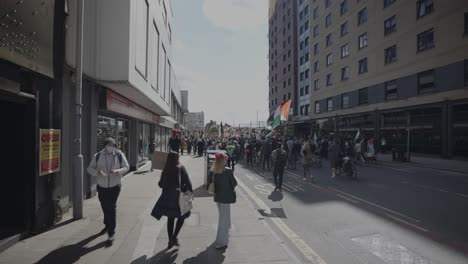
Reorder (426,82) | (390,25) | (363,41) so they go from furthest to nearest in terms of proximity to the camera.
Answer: (363,41) < (390,25) < (426,82)

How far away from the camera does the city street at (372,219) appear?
4785mm

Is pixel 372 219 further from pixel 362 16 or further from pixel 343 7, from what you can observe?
pixel 343 7

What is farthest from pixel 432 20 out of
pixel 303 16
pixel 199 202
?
pixel 303 16

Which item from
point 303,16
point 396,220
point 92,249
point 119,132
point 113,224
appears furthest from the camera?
point 303,16

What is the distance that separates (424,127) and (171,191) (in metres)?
24.9

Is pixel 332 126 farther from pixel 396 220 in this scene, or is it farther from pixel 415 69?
pixel 396 220

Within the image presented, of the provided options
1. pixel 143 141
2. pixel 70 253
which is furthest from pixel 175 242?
pixel 143 141

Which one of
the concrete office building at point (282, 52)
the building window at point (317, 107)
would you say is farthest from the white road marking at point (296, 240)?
the concrete office building at point (282, 52)

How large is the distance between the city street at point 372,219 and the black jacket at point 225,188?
4.69 feet

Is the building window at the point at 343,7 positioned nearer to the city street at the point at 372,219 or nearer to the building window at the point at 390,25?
the building window at the point at 390,25

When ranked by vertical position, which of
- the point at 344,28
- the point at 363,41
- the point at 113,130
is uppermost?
the point at 344,28

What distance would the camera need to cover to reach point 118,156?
545 centimetres

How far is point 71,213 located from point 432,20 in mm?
27304

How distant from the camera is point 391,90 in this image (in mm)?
27625
